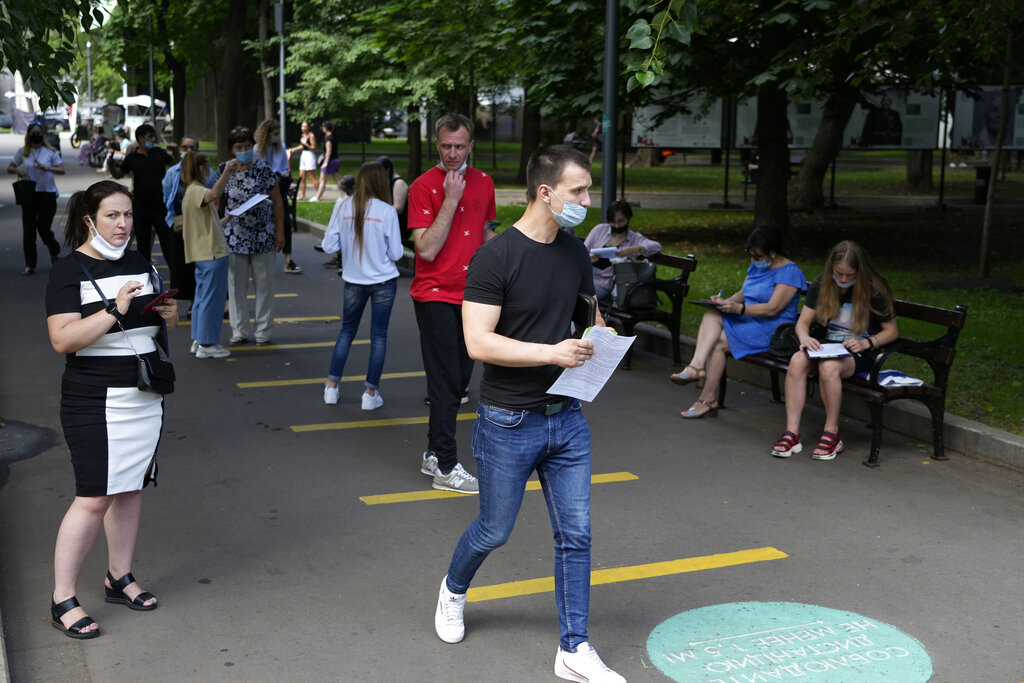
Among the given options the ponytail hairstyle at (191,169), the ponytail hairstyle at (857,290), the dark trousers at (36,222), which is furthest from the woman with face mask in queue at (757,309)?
the dark trousers at (36,222)

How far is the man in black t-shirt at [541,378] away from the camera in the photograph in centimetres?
423

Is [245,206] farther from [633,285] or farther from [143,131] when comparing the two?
[633,285]

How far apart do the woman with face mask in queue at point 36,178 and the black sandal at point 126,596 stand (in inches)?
450

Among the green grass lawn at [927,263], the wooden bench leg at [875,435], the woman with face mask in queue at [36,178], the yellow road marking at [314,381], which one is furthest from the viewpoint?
the woman with face mask in queue at [36,178]

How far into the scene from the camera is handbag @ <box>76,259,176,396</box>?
4594mm

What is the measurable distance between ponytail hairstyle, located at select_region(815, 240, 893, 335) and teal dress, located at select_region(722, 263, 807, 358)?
639 mm

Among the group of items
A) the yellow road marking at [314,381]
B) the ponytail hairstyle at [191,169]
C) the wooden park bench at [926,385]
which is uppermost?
the ponytail hairstyle at [191,169]

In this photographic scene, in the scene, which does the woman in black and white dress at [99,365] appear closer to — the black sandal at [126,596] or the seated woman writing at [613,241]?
the black sandal at [126,596]

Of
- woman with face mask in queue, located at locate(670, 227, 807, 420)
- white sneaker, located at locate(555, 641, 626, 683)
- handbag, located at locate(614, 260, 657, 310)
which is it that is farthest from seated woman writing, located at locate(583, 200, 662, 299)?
white sneaker, located at locate(555, 641, 626, 683)

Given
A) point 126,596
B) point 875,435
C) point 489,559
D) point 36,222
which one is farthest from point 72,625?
point 36,222

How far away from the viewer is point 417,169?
31797 millimetres

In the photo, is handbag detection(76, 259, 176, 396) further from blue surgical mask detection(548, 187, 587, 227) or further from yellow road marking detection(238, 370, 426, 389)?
yellow road marking detection(238, 370, 426, 389)

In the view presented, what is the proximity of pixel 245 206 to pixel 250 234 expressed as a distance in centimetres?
34

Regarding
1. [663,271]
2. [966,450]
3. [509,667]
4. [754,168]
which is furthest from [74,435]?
[754,168]
